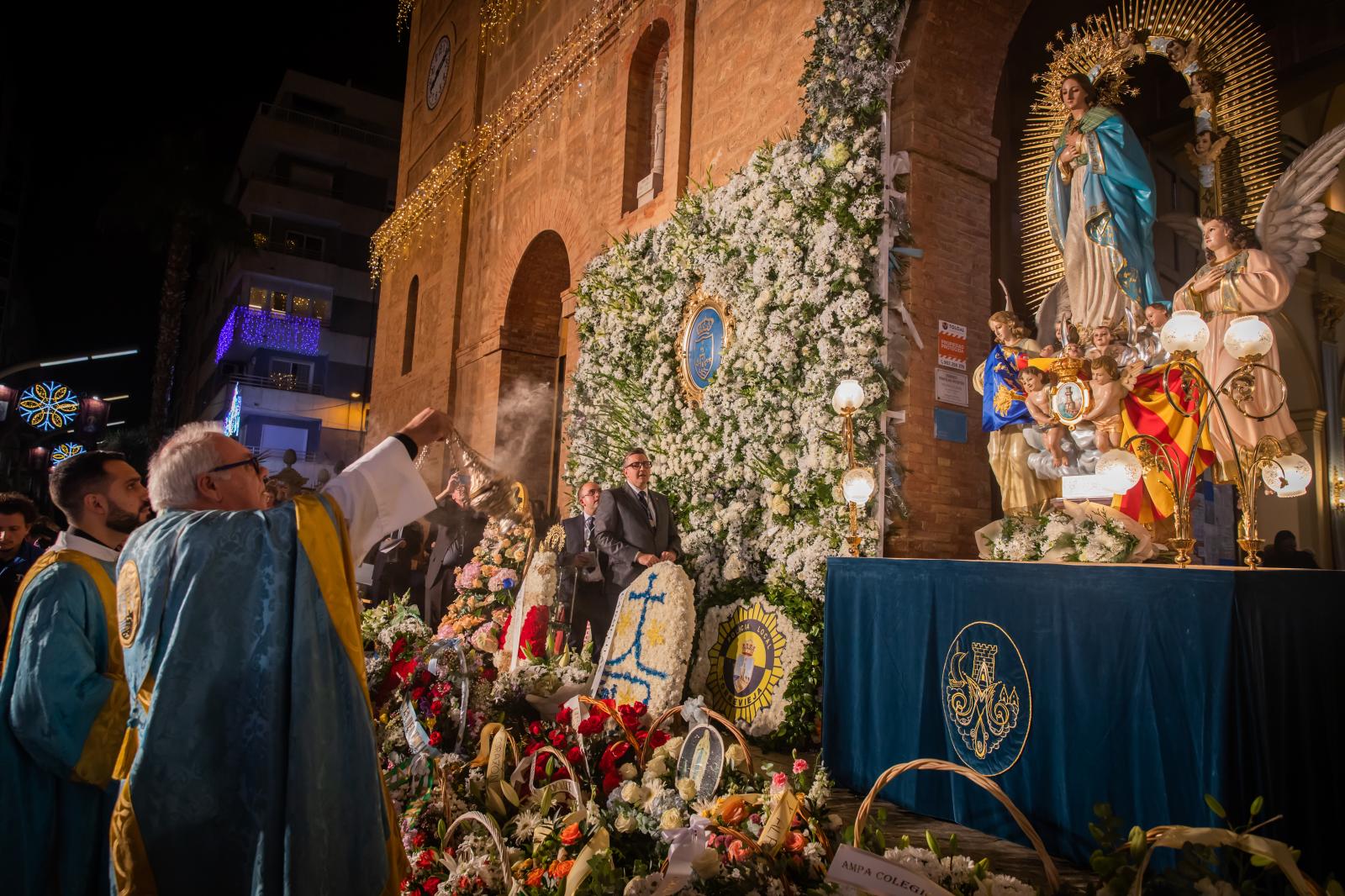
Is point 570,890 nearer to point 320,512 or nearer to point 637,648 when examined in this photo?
point 320,512

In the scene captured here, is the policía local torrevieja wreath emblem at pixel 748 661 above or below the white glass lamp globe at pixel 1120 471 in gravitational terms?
below

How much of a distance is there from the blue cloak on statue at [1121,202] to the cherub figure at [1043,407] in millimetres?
998

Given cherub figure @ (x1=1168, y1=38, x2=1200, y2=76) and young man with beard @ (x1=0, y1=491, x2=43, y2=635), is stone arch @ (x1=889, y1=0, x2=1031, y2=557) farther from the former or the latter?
young man with beard @ (x1=0, y1=491, x2=43, y2=635)

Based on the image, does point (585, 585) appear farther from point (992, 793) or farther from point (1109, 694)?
point (992, 793)

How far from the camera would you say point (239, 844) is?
2150 mm

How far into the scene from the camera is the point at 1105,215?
576 cm

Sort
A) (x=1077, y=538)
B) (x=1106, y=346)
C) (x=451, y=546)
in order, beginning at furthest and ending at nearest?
(x=451, y=546)
(x=1106, y=346)
(x=1077, y=538)

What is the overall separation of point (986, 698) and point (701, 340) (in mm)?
4569

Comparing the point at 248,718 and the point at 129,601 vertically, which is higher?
the point at 129,601

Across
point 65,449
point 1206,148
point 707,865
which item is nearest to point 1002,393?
point 1206,148

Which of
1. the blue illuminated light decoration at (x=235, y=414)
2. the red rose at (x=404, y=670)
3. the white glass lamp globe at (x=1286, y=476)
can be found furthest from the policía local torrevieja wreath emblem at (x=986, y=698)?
the blue illuminated light decoration at (x=235, y=414)

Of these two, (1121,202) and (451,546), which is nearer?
(1121,202)

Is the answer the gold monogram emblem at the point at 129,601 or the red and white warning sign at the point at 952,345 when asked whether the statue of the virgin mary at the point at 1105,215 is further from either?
the gold monogram emblem at the point at 129,601

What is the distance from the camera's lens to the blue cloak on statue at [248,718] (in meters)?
2.13
